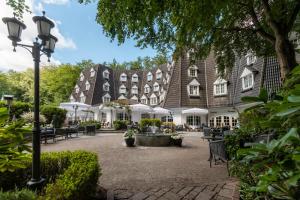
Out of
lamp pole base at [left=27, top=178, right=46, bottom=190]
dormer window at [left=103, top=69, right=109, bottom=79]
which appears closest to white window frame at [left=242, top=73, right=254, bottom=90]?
lamp pole base at [left=27, top=178, right=46, bottom=190]

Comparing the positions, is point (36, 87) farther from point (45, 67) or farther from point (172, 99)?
point (45, 67)

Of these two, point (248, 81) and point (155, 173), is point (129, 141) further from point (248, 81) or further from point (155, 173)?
point (248, 81)

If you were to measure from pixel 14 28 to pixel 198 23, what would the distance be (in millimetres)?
5141

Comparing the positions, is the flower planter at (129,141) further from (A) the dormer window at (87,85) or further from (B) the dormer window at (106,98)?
(A) the dormer window at (87,85)

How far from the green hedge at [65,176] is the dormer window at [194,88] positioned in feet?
76.1

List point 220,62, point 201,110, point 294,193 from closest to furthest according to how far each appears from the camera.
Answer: point 294,193, point 220,62, point 201,110

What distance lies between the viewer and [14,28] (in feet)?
14.9

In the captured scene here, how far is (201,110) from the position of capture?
24.4m

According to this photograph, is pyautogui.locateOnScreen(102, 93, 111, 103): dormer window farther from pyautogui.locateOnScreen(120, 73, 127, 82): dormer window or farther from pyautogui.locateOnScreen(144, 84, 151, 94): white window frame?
pyautogui.locateOnScreen(144, 84, 151, 94): white window frame

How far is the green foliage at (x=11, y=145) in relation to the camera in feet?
6.57

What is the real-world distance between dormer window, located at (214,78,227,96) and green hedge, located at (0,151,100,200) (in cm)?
2221

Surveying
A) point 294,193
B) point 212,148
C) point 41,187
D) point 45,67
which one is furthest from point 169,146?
point 45,67

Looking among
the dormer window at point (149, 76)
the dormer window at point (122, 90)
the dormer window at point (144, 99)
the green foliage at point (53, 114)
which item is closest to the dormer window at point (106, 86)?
the dormer window at point (122, 90)

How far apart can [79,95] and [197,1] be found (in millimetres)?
36508
